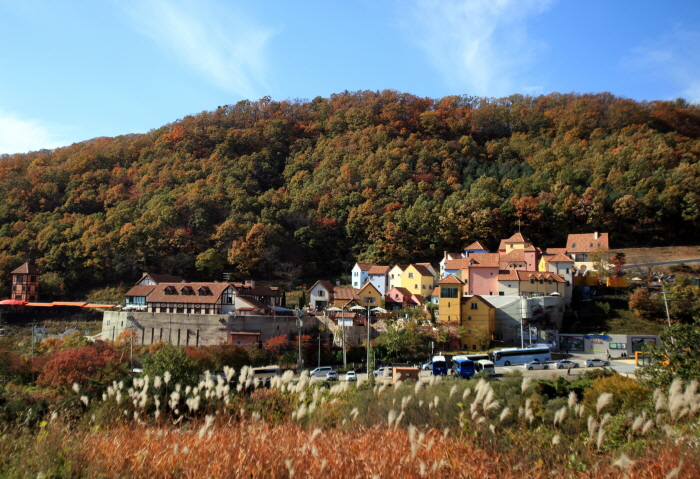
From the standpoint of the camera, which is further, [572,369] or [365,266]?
[365,266]

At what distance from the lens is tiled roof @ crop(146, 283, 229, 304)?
1494 inches

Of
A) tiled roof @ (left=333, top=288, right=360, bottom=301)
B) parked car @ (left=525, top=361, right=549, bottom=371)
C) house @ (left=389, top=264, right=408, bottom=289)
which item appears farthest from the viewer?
house @ (left=389, top=264, right=408, bottom=289)

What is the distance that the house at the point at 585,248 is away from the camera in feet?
146

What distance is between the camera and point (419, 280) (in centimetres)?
4394

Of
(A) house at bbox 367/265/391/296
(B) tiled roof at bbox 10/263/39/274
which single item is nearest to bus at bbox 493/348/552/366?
(A) house at bbox 367/265/391/296

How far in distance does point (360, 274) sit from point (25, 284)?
32.4 meters

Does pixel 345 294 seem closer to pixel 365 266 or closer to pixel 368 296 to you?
pixel 368 296

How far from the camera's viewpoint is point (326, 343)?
110 ft

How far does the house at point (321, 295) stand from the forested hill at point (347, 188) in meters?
5.58

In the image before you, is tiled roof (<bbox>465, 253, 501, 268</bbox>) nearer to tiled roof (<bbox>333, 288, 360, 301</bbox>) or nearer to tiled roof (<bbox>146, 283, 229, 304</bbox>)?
tiled roof (<bbox>333, 288, 360, 301</bbox>)

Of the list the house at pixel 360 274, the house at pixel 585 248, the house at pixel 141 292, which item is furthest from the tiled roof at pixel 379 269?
the house at pixel 141 292

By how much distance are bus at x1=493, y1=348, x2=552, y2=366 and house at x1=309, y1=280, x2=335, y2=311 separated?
1880 cm

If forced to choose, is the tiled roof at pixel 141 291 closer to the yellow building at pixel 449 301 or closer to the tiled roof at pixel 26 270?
the tiled roof at pixel 26 270

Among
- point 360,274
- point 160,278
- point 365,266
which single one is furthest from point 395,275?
point 160,278
